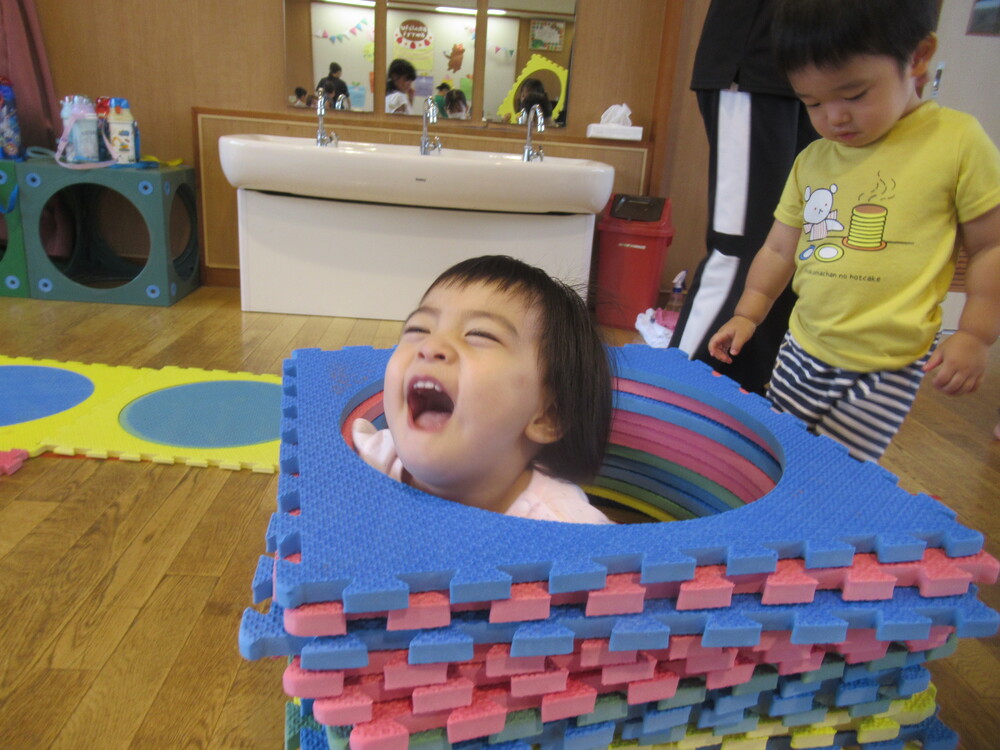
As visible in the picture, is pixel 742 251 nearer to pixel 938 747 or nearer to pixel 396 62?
pixel 938 747

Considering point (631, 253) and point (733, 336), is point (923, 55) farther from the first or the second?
point (631, 253)

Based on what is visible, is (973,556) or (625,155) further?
(625,155)

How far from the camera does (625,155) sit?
9.95ft

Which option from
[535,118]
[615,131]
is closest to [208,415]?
[535,118]

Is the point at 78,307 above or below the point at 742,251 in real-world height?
below

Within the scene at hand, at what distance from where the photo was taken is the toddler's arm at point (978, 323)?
37.0 inches

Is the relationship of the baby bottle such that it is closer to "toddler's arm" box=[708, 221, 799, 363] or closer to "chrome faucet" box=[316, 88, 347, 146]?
"chrome faucet" box=[316, 88, 347, 146]

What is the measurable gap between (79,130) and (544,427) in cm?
244

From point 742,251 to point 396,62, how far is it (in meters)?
1.99

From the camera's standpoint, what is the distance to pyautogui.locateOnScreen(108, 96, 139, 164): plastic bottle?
8.42ft

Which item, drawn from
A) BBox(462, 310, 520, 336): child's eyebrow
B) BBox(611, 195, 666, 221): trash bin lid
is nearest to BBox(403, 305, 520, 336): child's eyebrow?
BBox(462, 310, 520, 336): child's eyebrow

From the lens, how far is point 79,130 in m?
2.53

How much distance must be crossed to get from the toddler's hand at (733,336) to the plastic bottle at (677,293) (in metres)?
1.80

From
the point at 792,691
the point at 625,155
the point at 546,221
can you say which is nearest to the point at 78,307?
the point at 546,221
